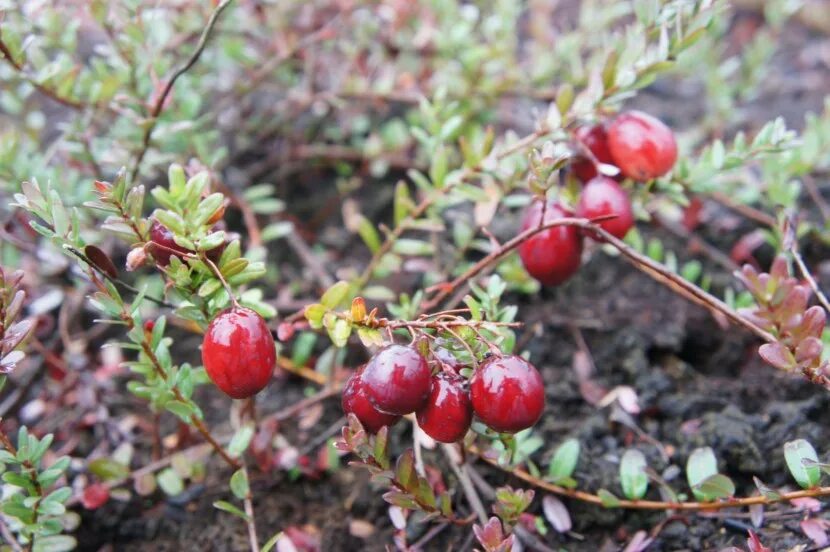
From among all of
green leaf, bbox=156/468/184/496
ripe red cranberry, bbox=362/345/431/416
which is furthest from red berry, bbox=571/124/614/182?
green leaf, bbox=156/468/184/496

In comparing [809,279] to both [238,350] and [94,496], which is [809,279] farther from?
[94,496]

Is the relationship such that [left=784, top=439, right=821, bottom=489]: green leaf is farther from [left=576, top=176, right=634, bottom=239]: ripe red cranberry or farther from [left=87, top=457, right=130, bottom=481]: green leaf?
[left=87, top=457, right=130, bottom=481]: green leaf

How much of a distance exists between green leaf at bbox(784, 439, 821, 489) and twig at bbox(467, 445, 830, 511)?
0.06 ft

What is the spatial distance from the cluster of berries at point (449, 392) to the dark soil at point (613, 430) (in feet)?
1.41

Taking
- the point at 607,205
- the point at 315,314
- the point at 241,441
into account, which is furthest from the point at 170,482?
the point at 607,205

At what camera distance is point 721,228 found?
235 cm

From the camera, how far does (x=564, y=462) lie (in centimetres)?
157

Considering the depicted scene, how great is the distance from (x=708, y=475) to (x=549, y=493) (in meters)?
0.33

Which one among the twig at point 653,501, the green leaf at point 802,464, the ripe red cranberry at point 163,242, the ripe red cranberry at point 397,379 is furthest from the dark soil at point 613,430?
the ripe red cranberry at point 163,242

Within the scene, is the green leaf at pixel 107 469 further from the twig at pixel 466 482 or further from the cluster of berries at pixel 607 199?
the cluster of berries at pixel 607 199

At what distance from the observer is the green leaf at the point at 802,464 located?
1315 mm

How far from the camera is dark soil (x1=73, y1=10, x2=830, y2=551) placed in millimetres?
1582

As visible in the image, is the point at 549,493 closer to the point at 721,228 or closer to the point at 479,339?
the point at 479,339

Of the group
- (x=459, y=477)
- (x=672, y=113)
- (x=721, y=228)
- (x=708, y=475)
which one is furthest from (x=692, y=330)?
(x=672, y=113)
